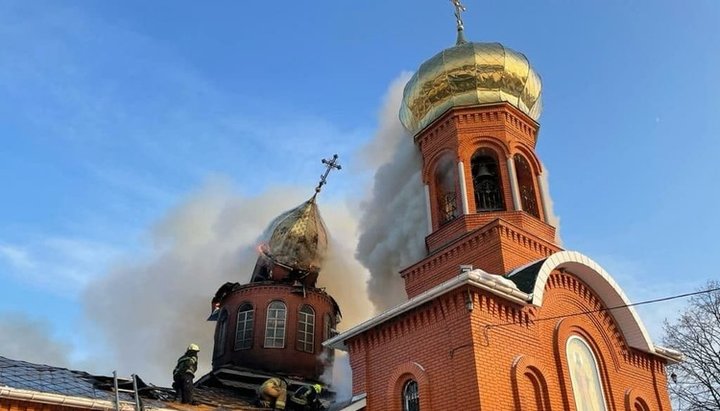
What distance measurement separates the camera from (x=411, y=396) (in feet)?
36.1

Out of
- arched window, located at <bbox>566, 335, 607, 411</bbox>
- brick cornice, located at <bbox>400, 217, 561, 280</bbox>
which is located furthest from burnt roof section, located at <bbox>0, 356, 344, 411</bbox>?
arched window, located at <bbox>566, 335, 607, 411</bbox>

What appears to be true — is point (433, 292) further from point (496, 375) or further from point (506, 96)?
point (506, 96)

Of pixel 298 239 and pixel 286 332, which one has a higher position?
pixel 298 239

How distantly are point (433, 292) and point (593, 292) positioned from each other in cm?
410

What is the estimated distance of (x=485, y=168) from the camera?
1504 cm

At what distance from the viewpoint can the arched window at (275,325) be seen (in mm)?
18797

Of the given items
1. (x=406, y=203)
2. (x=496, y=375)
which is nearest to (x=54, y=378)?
(x=496, y=375)

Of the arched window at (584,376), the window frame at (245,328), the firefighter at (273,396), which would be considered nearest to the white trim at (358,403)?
the firefighter at (273,396)

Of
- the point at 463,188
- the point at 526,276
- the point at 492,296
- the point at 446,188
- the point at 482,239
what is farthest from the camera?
the point at 446,188

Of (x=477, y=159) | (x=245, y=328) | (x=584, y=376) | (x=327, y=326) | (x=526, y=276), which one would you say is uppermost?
(x=477, y=159)

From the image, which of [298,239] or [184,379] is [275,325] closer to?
[298,239]

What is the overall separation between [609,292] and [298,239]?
10.7m

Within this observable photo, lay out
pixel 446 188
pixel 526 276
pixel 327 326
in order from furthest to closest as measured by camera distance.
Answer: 1. pixel 327 326
2. pixel 446 188
3. pixel 526 276

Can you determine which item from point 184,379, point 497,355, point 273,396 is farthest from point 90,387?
point 497,355
